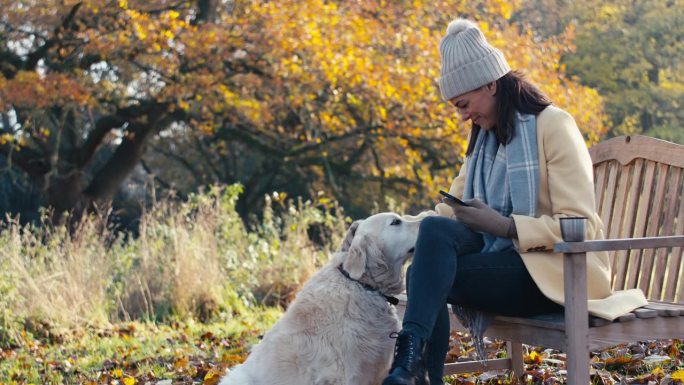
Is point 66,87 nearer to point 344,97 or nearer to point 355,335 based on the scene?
point 344,97

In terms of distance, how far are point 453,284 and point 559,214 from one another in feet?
1.47

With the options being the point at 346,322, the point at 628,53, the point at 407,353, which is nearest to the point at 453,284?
the point at 407,353

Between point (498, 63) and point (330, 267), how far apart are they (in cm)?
104

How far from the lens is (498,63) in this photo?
3117 millimetres

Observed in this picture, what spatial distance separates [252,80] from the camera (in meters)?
12.1

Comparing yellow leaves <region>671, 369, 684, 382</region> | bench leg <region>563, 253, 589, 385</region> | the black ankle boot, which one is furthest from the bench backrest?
the black ankle boot

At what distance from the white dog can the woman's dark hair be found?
0.52m

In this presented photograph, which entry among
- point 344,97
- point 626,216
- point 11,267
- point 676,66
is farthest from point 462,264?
point 676,66

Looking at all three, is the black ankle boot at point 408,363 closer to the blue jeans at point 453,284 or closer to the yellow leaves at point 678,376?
the blue jeans at point 453,284

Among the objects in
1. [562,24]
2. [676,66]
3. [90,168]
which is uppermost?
[562,24]

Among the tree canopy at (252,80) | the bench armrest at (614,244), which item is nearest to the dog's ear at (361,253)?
the bench armrest at (614,244)

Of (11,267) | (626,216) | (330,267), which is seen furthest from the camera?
(11,267)

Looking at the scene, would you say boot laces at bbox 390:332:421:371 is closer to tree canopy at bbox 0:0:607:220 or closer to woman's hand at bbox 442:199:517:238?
woman's hand at bbox 442:199:517:238

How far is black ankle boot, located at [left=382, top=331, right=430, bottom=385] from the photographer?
270 cm
